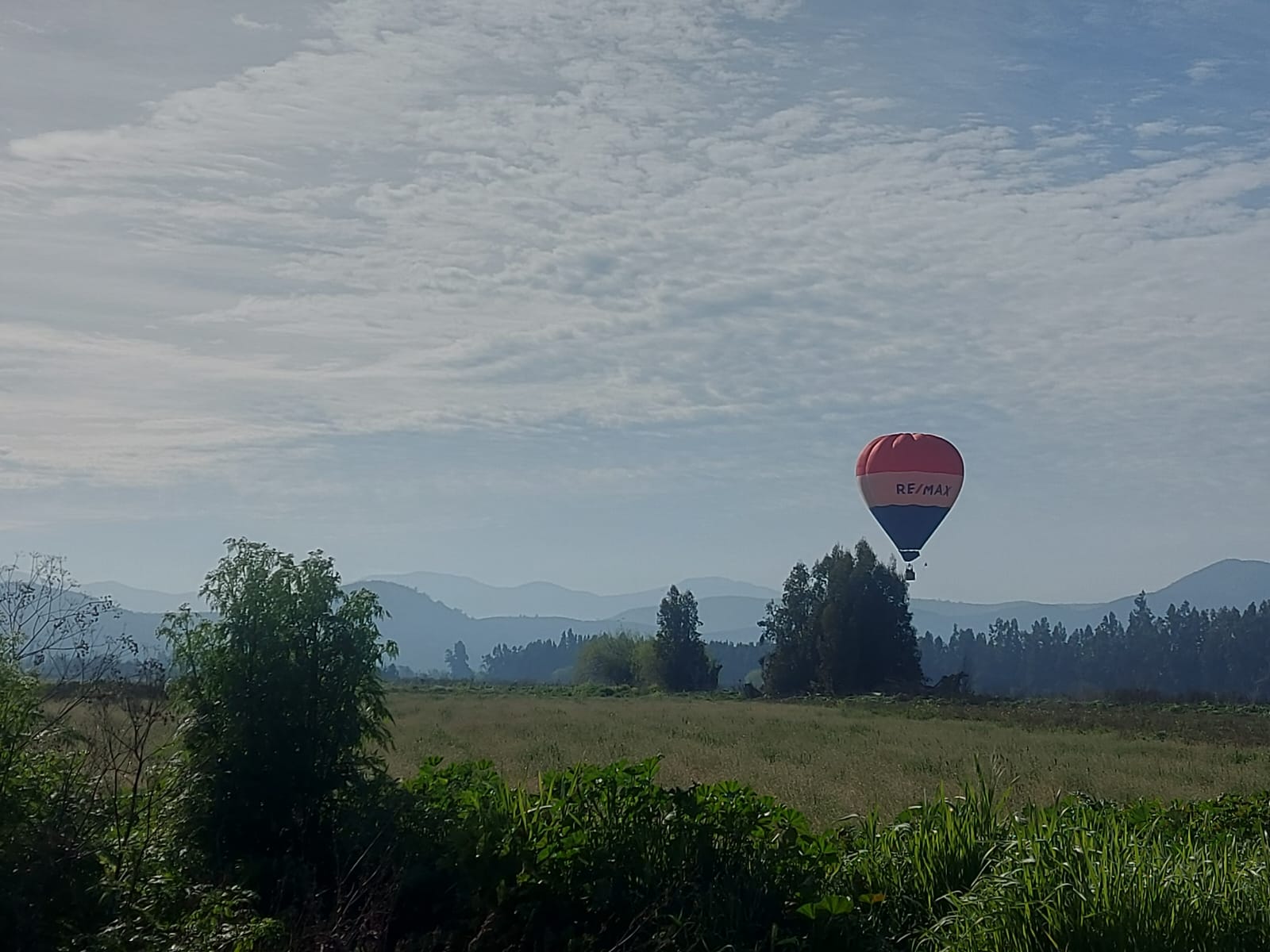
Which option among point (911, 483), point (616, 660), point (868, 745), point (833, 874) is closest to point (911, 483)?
point (911, 483)

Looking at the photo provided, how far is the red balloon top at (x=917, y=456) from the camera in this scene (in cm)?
3116

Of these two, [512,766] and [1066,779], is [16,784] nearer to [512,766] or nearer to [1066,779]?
[512,766]

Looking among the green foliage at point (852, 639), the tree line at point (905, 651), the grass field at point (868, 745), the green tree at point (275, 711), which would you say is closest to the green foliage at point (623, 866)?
the green tree at point (275, 711)

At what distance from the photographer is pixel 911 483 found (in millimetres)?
31266

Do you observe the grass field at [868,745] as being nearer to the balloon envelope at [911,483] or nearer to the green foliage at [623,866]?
the green foliage at [623,866]

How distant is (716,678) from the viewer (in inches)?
3081

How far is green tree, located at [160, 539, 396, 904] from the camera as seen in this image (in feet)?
22.5

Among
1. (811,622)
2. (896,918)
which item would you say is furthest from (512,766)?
(811,622)

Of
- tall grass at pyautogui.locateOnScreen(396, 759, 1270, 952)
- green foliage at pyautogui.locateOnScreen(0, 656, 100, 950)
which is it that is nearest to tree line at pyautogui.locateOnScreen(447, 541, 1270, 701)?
tall grass at pyautogui.locateOnScreen(396, 759, 1270, 952)

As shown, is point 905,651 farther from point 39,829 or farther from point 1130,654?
point 1130,654

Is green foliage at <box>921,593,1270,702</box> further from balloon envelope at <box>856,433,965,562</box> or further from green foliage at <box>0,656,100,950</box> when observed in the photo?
green foliage at <box>0,656,100,950</box>

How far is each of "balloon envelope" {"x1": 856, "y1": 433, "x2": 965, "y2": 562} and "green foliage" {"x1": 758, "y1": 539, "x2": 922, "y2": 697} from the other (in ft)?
96.8

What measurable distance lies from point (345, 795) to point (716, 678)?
72.2 metres

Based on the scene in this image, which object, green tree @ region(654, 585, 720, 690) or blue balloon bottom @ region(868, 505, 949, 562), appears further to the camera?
green tree @ region(654, 585, 720, 690)
